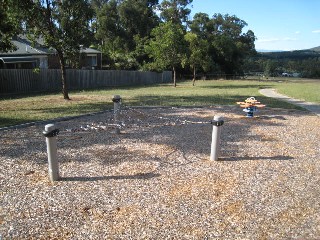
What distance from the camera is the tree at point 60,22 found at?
13.5m

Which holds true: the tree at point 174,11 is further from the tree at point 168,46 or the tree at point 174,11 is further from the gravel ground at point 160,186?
the gravel ground at point 160,186

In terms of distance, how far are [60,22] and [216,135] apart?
36.5ft

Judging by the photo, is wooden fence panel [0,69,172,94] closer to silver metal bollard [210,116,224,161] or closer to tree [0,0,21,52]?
tree [0,0,21,52]

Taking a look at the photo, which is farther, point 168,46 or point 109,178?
point 168,46

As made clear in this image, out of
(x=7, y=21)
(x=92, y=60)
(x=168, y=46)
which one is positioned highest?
(x=7, y=21)

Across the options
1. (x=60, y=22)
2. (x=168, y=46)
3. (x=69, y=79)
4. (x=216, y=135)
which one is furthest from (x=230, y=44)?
(x=216, y=135)

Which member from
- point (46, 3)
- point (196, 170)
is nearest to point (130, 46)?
point (46, 3)

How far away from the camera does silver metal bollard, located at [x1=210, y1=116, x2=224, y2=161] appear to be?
5.74 m

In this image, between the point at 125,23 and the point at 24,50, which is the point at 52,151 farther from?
the point at 125,23

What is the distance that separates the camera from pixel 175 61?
2730 cm

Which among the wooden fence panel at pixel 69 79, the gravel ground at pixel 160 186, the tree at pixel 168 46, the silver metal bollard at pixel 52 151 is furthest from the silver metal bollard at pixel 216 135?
the tree at pixel 168 46

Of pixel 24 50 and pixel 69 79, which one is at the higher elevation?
pixel 24 50

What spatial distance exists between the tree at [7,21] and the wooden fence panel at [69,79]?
6899 millimetres

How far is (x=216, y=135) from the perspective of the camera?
19.3 ft
